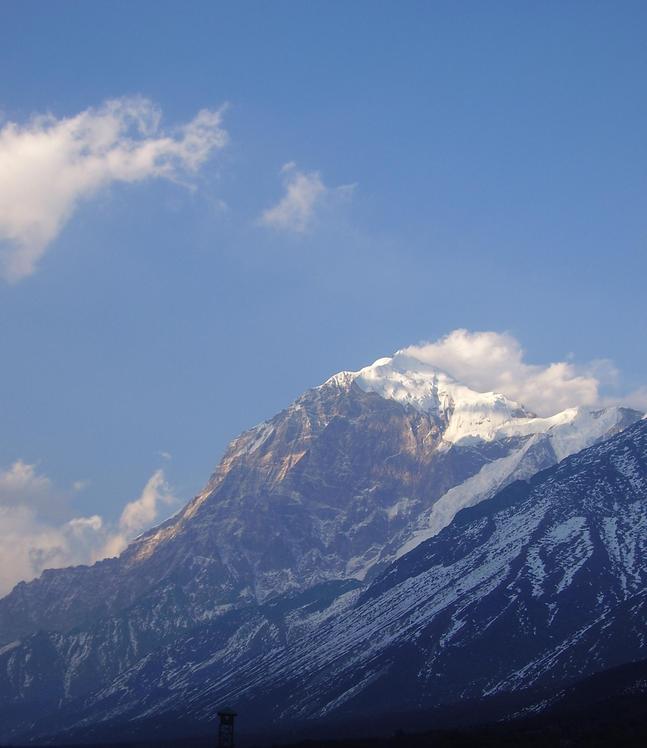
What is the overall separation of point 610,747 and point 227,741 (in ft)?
205

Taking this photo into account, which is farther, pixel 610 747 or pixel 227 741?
pixel 610 747

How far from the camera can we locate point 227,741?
159750 millimetres

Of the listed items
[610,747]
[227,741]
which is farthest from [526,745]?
[227,741]

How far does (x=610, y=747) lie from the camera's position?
621ft

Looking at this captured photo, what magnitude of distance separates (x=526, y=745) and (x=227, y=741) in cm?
5781

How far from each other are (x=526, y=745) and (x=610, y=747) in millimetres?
13539

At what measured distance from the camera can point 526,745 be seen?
196750mm

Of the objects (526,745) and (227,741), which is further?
(526,745)

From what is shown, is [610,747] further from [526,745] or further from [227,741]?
[227,741]

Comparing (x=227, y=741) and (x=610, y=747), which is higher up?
(x=227, y=741)

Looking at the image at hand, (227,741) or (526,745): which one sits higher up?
(227,741)
